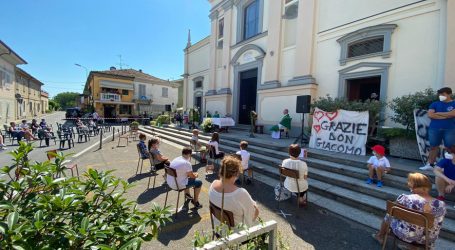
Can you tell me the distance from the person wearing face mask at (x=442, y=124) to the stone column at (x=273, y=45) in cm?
680

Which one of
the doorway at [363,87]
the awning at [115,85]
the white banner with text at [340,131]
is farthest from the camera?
the awning at [115,85]

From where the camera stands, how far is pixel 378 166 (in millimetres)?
4656

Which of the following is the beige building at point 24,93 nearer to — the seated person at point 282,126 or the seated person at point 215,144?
the seated person at point 215,144

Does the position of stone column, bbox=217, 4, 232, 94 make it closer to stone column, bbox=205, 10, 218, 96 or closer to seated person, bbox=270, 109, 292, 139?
stone column, bbox=205, 10, 218, 96

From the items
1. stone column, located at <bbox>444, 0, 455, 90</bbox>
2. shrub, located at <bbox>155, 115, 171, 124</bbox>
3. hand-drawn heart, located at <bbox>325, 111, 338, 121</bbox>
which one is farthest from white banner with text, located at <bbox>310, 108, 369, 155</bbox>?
shrub, located at <bbox>155, 115, 171, 124</bbox>

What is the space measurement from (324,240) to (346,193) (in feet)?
5.65

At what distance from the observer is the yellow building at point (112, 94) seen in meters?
31.4

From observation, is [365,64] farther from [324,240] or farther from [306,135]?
A: [324,240]

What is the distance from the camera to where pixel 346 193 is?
4.61 m

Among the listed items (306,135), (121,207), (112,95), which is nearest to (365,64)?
(306,135)

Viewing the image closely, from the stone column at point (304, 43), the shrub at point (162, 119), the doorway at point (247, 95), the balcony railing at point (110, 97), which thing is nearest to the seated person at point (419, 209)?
the stone column at point (304, 43)

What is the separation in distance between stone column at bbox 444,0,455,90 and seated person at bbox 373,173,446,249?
5.19 m

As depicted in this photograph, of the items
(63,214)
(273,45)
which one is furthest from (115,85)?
(63,214)

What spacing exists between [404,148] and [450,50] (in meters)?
2.94
